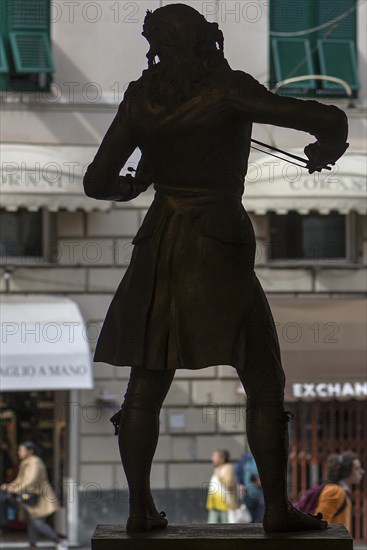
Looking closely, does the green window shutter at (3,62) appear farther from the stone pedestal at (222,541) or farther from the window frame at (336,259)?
the stone pedestal at (222,541)

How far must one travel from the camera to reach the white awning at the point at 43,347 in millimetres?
16984

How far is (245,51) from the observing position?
17656 mm

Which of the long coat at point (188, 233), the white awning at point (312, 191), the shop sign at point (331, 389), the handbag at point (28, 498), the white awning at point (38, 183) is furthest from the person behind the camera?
the shop sign at point (331, 389)

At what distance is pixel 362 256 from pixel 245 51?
8.09 feet

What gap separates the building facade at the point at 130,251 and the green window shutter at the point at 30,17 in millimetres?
18

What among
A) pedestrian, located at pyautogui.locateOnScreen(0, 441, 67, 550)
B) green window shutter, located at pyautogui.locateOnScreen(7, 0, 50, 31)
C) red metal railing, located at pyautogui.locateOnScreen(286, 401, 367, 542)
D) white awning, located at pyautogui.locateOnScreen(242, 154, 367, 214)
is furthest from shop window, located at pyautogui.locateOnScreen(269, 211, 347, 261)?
pedestrian, located at pyautogui.locateOnScreen(0, 441, 67, 550)

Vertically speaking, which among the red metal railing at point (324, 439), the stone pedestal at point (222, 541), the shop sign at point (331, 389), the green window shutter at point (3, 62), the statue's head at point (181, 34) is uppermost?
the green window shutter at point (3, 62)

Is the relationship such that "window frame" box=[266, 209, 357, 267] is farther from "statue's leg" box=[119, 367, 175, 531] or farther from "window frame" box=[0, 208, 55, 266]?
"statue's leg" box=[119, 367, 175, 531]

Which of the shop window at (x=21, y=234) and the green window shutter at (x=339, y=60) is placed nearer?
the shop window at (x=21, y=234)

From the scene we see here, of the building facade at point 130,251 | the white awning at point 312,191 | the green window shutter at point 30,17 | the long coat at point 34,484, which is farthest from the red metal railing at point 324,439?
the green window shutter at point 30,17

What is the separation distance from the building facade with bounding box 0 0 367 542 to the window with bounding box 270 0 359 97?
0.8 inches

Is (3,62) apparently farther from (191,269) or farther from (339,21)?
(191,269)

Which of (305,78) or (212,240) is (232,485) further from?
(212,240)

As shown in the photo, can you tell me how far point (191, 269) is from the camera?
18.5ft
